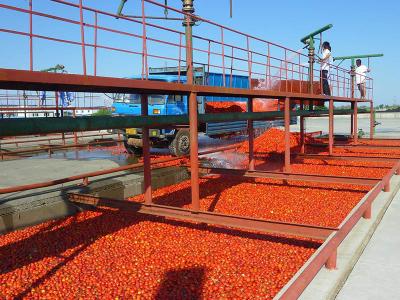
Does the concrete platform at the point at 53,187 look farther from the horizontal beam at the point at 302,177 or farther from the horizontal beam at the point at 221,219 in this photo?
the horizontal beam at the point at 302,177

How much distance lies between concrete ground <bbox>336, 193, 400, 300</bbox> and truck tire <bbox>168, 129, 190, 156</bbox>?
8.28 metres

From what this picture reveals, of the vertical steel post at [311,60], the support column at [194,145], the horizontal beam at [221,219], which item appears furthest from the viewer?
the vertical steel post at [311,60]

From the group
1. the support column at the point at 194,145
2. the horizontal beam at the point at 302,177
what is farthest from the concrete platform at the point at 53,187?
the support column at the point at 194,145

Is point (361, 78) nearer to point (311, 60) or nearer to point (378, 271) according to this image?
point (311, 60)

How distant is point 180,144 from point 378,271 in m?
9.42

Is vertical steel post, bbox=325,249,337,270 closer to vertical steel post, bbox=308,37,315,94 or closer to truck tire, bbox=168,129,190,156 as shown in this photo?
vertical steel post, bbox=308,37,315,94

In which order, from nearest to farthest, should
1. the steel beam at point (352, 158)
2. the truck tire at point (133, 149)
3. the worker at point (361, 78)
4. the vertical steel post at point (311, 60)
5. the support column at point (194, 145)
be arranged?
the support column at point (194, 145)
the steel beam at point (352, 158)
the vertical steel post at point (311, 60)
the truck tire at point (133, 149)
the worker at point (361, 78)

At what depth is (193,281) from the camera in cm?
405

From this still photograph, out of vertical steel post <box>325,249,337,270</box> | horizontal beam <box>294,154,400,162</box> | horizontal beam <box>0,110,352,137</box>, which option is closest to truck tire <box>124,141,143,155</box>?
horizontal beam <box>294,154,400,162</box>

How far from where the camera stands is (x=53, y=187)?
23.5 feet

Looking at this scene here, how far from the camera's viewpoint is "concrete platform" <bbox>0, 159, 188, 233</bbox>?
5.87 meters

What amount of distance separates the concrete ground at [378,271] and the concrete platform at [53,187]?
4735 mm

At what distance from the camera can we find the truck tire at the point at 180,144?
497 inches

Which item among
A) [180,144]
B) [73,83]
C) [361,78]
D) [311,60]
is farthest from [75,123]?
[361,78]
